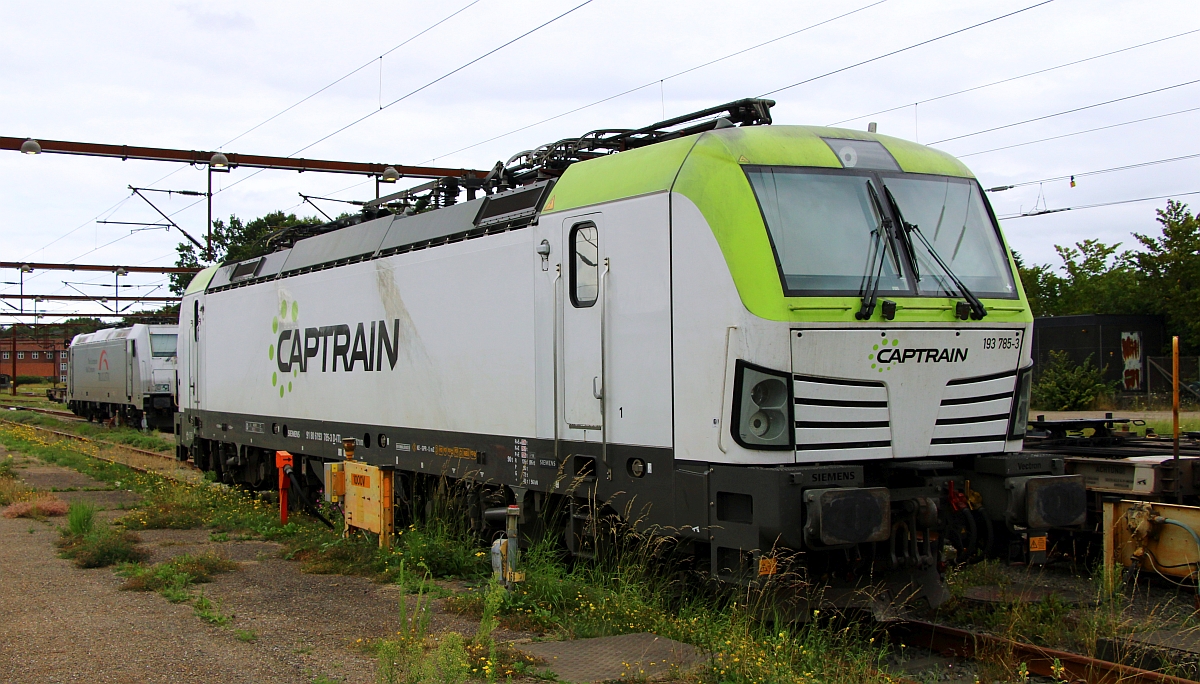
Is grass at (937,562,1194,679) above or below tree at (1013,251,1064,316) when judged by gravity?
below

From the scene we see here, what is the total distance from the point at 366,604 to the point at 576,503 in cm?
174

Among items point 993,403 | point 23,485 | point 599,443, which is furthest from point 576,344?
point 23,485

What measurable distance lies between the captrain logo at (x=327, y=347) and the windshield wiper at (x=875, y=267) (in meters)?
5.37

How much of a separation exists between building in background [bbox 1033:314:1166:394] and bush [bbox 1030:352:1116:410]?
4506 millimetres

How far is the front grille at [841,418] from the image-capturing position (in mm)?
6602

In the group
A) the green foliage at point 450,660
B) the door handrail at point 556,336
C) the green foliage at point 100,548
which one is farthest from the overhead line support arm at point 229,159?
the green foliage at point 450,660

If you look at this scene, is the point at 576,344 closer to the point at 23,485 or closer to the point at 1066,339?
the point at 23,485

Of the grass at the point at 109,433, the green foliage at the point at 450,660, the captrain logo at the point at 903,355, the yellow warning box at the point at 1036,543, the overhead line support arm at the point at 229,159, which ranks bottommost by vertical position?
the grass at the point at 109,433

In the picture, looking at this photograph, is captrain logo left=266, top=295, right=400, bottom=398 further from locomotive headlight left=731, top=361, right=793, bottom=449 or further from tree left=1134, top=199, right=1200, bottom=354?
tree left=1134, top=199, right=1200, bottom=354

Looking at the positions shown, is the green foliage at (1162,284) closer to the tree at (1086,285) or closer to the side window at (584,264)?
the tree at (1086,285)

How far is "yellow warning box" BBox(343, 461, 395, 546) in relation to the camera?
10.2 metres

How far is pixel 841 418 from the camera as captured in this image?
6.74m

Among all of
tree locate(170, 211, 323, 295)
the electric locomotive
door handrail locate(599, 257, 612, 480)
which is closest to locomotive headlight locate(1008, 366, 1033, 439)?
door handrail locate(599, 257, 612, 480)

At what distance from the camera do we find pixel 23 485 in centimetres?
1587
